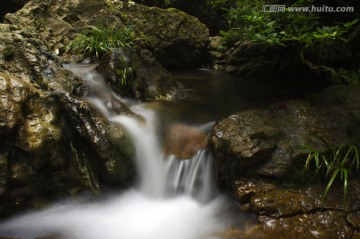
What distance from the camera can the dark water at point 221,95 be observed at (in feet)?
17.5

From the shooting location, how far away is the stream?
330 cm

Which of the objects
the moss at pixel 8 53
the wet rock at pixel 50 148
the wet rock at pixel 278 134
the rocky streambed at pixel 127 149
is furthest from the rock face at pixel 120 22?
the wet rock at pixel 278 134

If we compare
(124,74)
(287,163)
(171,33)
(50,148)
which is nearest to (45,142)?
(50,148)

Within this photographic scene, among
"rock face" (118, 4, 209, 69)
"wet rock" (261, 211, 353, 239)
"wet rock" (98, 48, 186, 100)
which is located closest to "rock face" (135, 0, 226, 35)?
"rock face" (118, 4, 209, 69)

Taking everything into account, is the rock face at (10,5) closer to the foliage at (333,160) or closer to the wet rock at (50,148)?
the wet rock at (50,148)

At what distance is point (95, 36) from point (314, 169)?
250 inches

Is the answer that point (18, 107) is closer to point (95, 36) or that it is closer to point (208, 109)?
point (208, 109)

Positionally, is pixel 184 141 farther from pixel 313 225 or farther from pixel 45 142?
pixel 313 225

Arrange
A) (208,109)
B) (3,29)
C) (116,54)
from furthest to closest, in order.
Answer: (116,54) → (208,109) → (3,29)

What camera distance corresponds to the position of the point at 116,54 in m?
6.10

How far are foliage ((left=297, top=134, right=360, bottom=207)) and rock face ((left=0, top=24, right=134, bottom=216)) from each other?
244 cm

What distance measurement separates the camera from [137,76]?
Answer: 6.11 metres

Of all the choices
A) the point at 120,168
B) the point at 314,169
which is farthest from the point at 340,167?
the point at 120,168

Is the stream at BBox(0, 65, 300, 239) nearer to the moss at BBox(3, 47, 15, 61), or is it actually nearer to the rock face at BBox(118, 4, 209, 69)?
the moss at BBox(3, 47, 15, 61)
